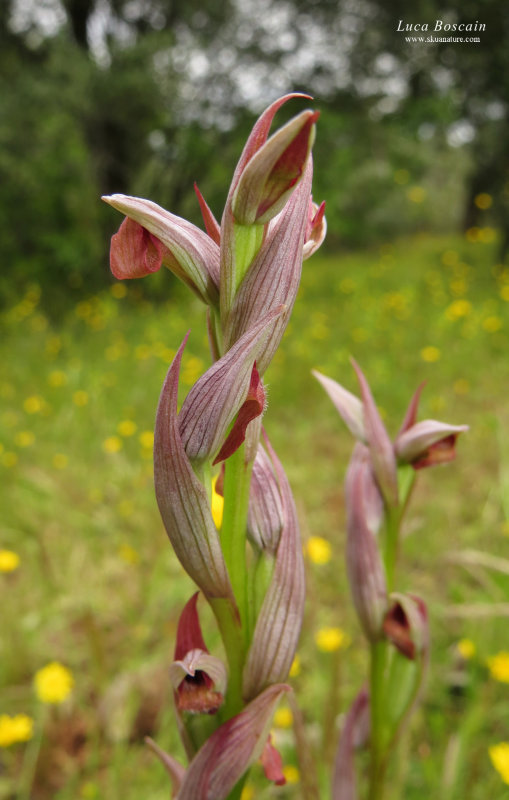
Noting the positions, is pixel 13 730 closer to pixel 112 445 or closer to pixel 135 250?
pixel 135 250

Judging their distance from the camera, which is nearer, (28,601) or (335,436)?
(28,601)

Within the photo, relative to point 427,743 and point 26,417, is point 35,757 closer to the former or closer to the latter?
point 427,743

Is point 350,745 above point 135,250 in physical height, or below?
below

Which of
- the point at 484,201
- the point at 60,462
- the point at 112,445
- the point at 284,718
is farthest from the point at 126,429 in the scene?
the point at 484,201

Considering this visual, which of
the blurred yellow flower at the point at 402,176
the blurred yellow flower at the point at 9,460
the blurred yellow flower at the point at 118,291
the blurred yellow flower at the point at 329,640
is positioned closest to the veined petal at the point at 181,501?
the blurred yellow flower at the point at 329,640

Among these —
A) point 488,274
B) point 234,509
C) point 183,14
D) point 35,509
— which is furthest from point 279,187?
point 183,14

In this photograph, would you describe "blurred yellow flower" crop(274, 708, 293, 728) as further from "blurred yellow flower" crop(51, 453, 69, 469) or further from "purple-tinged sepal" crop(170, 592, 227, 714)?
"blurred yellow flower" crop(51, 453, 69, 469)
